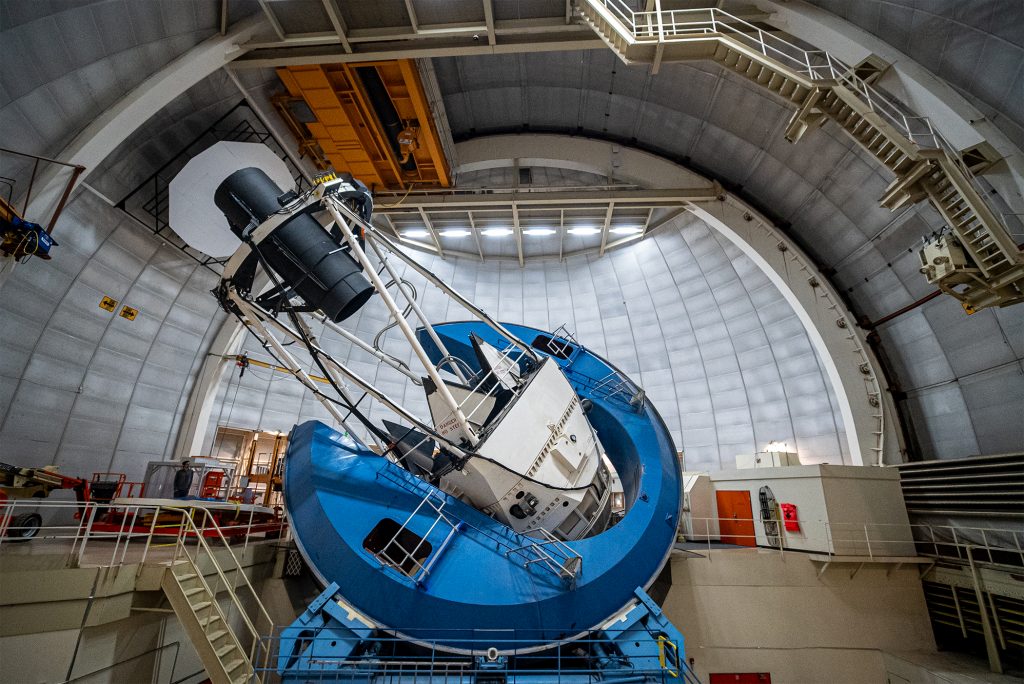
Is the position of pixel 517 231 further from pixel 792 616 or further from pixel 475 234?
pixel 792 616

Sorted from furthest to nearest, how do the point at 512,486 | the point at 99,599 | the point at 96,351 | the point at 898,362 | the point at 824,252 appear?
the point at 824,252
the point at 898,362
the point at 96,351
the point at 512,486
the point at 99,599

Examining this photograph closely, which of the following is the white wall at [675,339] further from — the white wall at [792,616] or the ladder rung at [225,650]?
the ladder rung at [225,650]

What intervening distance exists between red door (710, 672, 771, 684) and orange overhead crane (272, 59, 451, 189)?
53.1 ft

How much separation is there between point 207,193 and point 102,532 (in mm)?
8562

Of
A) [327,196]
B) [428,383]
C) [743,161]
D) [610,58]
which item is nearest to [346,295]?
[327,196]

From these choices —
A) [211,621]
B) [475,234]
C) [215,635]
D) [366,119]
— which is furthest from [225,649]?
[475,234]

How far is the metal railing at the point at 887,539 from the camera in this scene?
391 inches

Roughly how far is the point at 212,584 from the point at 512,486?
5.32m

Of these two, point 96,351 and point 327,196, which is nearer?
point 327,196

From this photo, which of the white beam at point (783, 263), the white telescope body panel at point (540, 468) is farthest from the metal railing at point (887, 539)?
the white telescope body panel at point (540, 468)

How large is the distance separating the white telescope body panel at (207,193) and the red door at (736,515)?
15.5 metres

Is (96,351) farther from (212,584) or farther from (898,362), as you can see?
(898,362)

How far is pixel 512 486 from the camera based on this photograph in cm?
836

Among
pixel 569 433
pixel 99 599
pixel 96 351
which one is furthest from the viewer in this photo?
pixel 96 351
